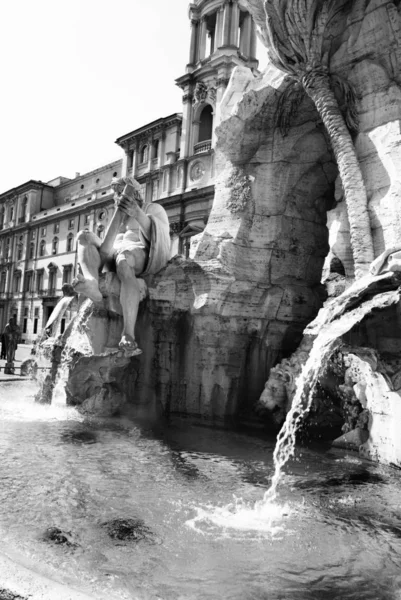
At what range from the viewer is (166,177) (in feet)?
118

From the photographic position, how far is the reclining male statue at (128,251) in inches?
275

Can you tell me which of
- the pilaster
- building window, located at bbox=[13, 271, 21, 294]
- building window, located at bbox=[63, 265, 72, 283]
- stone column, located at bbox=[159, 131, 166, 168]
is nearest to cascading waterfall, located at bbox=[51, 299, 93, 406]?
the pilaster

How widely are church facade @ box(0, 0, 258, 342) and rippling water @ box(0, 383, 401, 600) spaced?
2454 centimetres

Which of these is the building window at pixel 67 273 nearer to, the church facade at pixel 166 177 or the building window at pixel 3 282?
the church facade at pixel 166 177

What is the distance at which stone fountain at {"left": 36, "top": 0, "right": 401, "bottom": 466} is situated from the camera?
5.93 m

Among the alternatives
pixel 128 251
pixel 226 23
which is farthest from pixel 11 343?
pixel 226 23

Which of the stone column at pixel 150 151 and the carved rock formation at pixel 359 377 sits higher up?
the stone column at pixel 150 151

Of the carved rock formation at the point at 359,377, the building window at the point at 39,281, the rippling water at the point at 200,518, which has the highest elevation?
the building window at the point at 39,281

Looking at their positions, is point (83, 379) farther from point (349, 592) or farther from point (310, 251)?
point (349, 592)

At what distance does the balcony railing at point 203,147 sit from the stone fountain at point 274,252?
26591 mm

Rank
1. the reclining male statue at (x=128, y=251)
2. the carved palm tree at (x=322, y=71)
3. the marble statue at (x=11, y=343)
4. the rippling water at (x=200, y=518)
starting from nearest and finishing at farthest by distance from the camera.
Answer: the rippling water at (x=200, y=518) < the carved palm tree at (x=322, y=71) < the reclining male statue at (x=128, y=251) < the marble statue at (x=11, y=343)

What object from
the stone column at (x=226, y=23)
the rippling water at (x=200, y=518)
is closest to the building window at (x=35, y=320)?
the stone column at (x=226, y=23)

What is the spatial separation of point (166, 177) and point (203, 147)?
3.58m

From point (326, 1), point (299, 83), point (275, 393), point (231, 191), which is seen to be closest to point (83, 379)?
point (275, 393)
